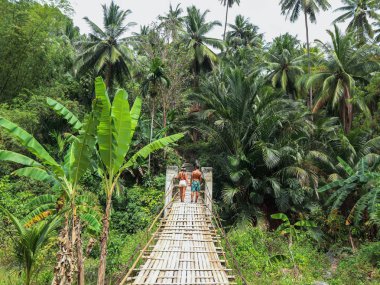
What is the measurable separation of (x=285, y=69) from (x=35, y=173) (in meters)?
20.2

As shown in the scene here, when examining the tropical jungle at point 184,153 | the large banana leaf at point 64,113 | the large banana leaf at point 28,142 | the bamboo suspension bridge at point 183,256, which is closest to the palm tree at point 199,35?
the tropical jungle at point 184,153

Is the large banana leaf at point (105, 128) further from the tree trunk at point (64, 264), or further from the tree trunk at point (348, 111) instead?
the tree trunk at point (348, 111)

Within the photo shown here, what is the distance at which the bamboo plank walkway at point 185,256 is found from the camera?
5.76 m

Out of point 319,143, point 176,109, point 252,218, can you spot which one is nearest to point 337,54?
point 319,143

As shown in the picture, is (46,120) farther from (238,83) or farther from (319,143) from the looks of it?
(319,143)

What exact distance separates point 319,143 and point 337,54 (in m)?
6.00

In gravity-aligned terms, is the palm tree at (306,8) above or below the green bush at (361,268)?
above

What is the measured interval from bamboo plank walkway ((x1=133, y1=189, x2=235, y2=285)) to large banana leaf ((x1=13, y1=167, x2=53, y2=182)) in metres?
2.56

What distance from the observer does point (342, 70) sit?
18734 millimetres

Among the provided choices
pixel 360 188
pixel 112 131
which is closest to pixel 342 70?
pixel 360 188

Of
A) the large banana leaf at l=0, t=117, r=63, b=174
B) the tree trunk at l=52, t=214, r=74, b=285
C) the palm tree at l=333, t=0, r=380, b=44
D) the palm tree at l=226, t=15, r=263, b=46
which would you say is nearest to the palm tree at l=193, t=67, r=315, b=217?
the large banana leaf at l=0, t=117, r=63, b=174

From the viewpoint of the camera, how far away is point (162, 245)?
755cm

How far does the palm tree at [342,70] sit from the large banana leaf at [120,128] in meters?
14.9

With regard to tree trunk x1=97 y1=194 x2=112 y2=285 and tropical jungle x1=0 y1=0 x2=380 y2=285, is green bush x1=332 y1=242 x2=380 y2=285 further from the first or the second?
tree trunk x1=97 y1=194 x2=112 y2=285
